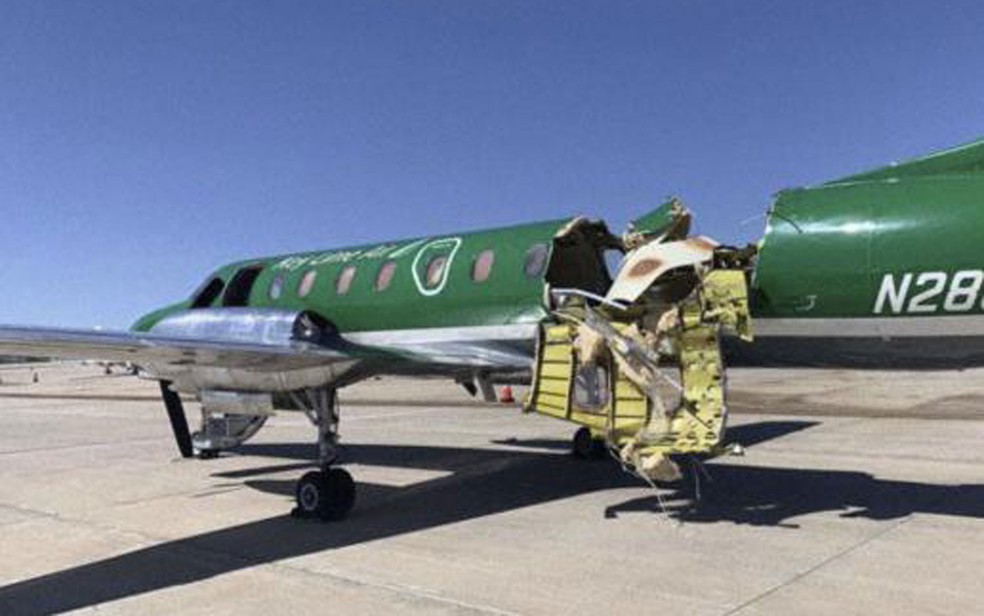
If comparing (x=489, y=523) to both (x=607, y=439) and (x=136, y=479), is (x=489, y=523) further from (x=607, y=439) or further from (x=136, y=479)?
(x=136, y=479)

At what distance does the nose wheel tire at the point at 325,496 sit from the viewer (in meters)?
10.6

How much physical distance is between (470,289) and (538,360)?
210 centimetres

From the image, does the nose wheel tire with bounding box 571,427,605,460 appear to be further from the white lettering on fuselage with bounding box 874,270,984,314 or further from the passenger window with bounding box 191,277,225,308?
the passenger window with bounding box 191,277,225,308

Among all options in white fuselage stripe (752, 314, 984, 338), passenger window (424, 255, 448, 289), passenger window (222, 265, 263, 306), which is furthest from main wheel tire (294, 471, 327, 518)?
passenger window (222, 265, 263, 306)

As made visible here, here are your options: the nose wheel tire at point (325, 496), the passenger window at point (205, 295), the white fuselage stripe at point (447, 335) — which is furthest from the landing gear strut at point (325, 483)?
the passenger window at point (205, 295)

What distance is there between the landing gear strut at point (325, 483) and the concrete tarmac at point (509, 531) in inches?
10.1

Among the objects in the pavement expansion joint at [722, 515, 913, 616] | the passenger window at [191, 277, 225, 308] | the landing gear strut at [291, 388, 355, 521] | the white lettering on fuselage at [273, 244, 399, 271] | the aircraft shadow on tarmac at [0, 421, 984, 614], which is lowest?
the aircraft shadow on tarmac at [0, 421, 984, 614]

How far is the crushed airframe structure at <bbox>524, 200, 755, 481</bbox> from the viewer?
10000mm

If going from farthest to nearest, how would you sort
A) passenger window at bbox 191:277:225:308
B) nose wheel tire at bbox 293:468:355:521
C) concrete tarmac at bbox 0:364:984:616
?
1. passenger window at bbox 191:277:225:308
2. nose wheel tire at bbox 293:468:355:521
3. concrete tarmac at bbox 0:364:984:616

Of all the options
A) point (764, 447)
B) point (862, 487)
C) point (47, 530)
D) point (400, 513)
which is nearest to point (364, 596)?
point (400, 513)

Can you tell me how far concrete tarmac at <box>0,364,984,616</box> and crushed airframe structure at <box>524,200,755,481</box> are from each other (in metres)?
0.96

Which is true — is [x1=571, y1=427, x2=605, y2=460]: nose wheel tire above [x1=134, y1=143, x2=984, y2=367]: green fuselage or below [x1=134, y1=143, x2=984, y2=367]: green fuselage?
below

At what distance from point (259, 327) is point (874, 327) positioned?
7026mm

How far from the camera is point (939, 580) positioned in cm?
730
